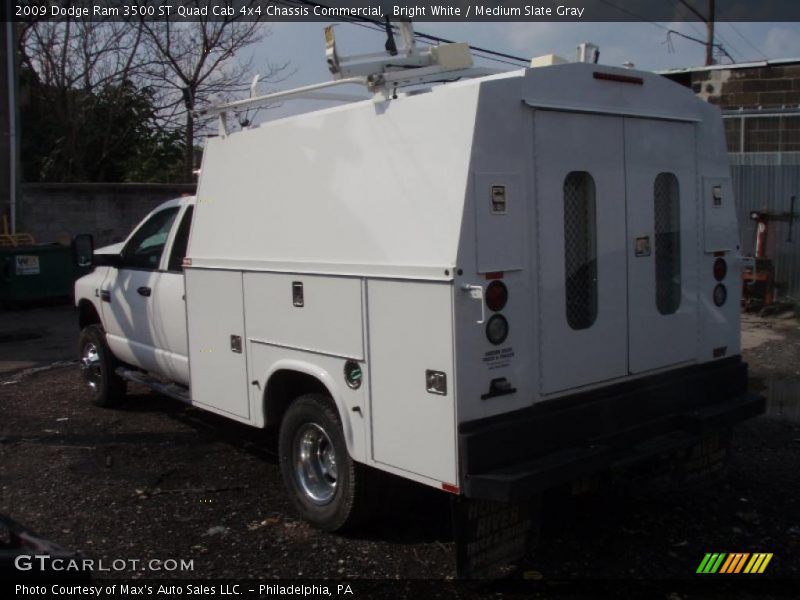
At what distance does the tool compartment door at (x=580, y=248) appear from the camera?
14.1 feet

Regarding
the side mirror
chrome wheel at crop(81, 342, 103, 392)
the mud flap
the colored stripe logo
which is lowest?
the colored stripe logo

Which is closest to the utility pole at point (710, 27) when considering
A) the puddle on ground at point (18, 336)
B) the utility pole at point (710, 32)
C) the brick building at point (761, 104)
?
the utility pole at point (710, 32)

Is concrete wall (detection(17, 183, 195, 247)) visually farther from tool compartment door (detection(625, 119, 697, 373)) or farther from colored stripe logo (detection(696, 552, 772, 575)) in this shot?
colored stripe logo (detection(696, 552, 772, 575))

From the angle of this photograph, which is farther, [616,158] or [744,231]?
[744,231]

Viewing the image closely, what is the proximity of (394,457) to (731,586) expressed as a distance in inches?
72.6

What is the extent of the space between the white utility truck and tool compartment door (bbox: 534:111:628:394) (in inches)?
0.5

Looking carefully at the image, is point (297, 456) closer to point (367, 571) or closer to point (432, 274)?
point (367, 571)

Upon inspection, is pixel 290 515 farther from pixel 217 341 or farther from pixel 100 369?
pixel 100 369

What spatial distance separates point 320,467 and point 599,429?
170 centimetres

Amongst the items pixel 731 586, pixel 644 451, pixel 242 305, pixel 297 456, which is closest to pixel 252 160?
pixel 242 305

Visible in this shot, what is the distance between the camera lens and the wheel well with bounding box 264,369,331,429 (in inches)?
205

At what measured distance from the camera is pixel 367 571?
4.58 metres

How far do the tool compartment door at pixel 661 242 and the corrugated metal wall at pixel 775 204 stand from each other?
9200 mm

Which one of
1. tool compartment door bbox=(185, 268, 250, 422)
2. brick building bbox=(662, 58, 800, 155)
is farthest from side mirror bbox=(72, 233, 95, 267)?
brick building bbox=(662, 58, 800, 155)
